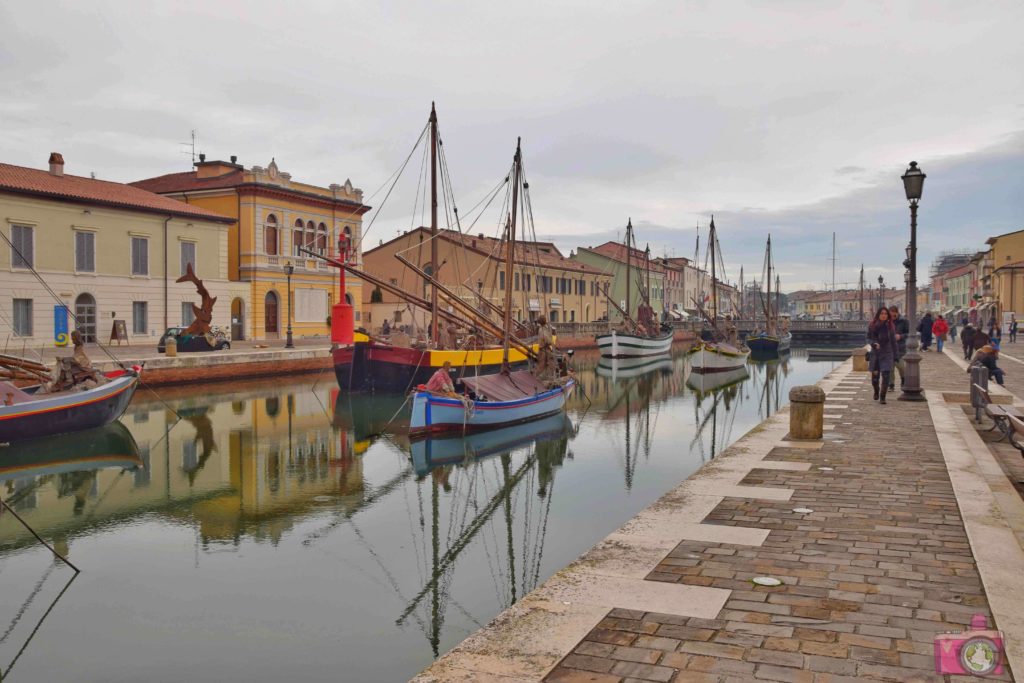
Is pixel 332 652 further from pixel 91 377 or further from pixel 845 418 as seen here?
pixel 91 377

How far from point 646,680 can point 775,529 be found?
3963mm

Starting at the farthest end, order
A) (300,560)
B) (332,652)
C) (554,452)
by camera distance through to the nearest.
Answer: (554,452)
(300,560)
(332,652)

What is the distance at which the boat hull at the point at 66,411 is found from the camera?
2022cm

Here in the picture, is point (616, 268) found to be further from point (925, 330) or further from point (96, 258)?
point (96, 258)

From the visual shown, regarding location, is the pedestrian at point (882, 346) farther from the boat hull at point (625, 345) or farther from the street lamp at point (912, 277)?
the boat hull at point (625, 345)

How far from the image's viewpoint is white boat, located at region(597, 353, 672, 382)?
48.3 meters

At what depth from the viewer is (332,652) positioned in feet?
27.2

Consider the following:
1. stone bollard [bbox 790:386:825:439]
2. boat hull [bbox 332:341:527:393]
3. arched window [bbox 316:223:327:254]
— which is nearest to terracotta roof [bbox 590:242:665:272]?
arched window [bbox 316:223:327:254]

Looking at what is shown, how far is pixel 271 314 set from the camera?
52688 mm

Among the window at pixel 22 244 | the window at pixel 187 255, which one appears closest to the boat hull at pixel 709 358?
the window at pixel 187 255

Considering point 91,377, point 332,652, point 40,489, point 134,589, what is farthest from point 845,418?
point 91,377

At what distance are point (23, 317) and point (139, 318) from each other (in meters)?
6.12

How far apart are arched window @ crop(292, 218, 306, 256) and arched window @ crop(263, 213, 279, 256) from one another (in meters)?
1.32

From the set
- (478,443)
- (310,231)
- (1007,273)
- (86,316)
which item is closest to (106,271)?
(86,316)
